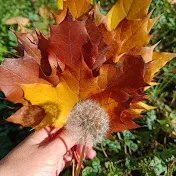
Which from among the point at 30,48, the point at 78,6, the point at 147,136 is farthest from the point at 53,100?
the point at 147,136

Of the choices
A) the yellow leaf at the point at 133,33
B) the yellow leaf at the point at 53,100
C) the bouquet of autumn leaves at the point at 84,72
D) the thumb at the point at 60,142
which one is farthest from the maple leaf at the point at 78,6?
the thumb at the point at 60,142

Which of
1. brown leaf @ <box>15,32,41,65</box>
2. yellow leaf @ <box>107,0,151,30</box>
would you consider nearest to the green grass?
brown leaf @ <box>15,32,41,65</box>

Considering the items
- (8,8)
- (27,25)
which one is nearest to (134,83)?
(27,25)

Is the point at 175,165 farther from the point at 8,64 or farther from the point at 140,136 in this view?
the point at 8,64

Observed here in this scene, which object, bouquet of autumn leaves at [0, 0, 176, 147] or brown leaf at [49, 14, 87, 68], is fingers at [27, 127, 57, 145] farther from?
brown leaf at [49, 14, 87, 68]

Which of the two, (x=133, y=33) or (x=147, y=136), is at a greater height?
(x=133, y=33)

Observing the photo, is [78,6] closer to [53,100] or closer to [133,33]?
[133,33]

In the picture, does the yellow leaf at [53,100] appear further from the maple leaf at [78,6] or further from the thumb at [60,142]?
the maple leaf at [78,6]
